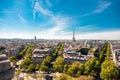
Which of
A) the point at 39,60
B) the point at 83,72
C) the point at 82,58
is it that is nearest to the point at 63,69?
the point at 83,72

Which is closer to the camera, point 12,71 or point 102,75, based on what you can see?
point 12,71

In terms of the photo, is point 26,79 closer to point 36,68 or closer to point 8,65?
point 36,68

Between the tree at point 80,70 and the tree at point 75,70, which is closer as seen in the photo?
the tree at point 80,70

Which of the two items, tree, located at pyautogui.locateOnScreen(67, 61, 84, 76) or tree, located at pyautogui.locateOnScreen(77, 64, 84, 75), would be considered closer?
tree, located at pyautogui.locateOnScreen(77, 64, 84, 75)

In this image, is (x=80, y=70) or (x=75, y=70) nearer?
(x=80, y=70)

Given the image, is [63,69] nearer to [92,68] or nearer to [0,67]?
[92,68]

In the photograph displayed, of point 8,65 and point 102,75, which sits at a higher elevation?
point 8,65

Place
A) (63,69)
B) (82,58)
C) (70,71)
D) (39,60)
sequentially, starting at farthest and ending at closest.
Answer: (39,60), (82,58), (63,69), (70,71)

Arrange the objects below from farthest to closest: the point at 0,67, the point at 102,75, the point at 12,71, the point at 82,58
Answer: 1. the point at 82,58
2. the point at 102,75
3. the point at 12,71
4. the point at 0,67

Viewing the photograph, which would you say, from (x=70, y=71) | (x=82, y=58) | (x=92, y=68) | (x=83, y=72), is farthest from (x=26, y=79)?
(x=82, y=58)

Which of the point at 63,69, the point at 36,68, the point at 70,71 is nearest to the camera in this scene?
the point at 70,71
